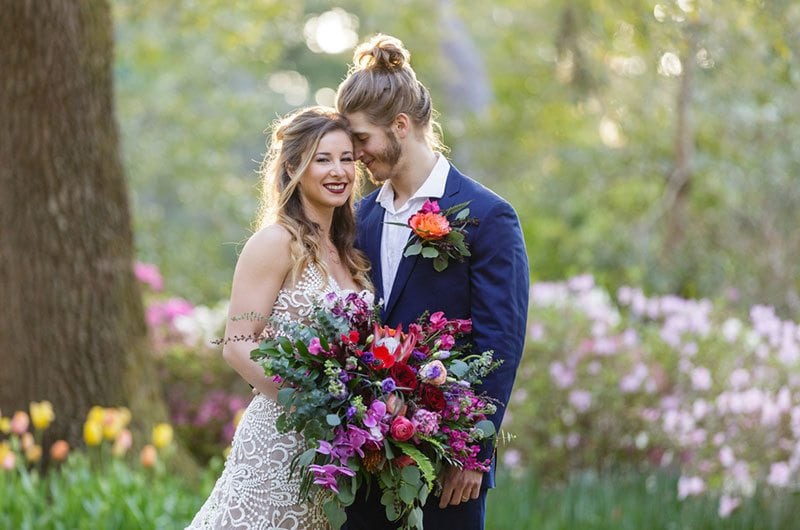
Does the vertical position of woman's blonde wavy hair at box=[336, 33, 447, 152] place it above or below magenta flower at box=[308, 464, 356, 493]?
above

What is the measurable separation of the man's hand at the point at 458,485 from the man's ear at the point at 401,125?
3.48ft

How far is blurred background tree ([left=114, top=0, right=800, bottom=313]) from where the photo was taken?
9.16 metres

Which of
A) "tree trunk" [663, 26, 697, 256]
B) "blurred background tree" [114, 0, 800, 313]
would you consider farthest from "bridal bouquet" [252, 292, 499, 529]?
"tree trunk" [663, 26, 697, 256]

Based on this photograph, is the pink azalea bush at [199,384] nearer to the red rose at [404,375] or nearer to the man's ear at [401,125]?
the man's ear at [401,125]

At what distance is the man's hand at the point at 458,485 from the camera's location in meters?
3.29

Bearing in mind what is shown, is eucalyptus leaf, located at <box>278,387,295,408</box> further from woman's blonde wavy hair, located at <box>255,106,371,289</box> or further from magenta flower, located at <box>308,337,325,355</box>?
woman's blonde wavy hair, located at <box>255,106,371,289</box>

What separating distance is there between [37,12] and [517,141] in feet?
26.6

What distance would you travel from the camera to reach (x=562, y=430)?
7074mm

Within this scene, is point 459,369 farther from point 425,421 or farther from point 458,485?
point 458,485

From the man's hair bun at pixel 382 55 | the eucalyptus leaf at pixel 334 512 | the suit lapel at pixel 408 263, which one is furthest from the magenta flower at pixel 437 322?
the man's hair bun at pixel 382 55

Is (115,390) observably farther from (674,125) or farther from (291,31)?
(291,31)

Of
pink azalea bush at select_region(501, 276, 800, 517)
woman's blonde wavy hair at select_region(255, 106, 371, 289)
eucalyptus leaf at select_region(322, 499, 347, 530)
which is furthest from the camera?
pink azalea bush at select_region(501, 276, 800, 517)

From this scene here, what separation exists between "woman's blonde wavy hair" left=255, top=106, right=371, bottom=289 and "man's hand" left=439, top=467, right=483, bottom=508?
2.20 feet

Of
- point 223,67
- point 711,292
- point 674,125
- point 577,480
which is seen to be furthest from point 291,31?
point 577,480
